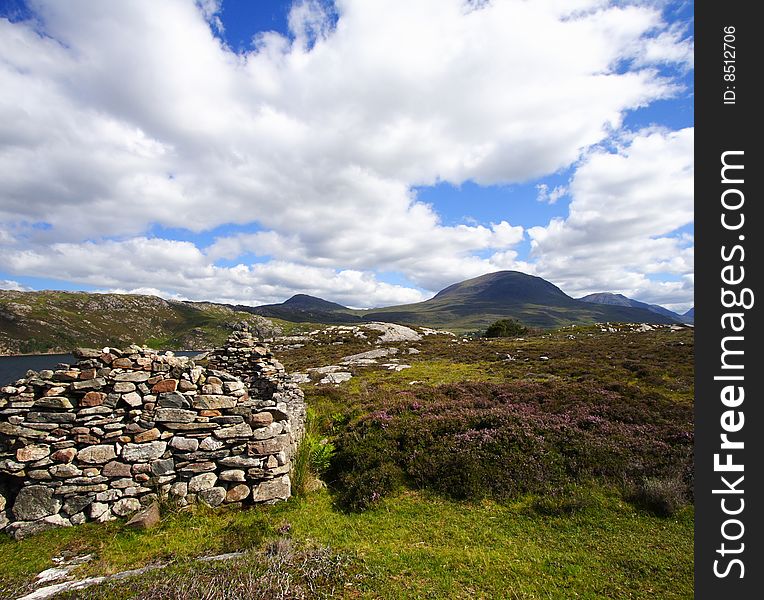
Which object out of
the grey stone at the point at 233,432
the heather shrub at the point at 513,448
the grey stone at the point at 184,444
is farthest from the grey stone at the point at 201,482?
the heather shrub at the point at 513,448

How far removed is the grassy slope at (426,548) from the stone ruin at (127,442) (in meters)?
0.52

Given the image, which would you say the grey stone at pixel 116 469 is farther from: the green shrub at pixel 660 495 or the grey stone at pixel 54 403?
the green shrub at pixel 660 495

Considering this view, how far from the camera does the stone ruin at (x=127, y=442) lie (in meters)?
7.44

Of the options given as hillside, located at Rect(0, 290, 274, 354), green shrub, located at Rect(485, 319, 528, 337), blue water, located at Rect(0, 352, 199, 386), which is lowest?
blue water, located at Rect(0, 352, 199, 386)

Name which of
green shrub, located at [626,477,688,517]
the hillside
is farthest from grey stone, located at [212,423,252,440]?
the hillside

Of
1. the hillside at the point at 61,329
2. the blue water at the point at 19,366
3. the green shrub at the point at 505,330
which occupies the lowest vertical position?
the blue water at the point at 19,366

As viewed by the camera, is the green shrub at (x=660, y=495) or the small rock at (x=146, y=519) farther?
the green shrub at (x=660, y=495)

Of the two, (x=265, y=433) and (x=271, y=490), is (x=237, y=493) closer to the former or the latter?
(x=271, y=490)

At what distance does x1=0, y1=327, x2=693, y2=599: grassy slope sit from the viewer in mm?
5594

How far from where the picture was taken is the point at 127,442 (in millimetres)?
8070

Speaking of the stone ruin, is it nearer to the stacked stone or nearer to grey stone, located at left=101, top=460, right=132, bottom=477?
grey stone, located at left=101, top=460, right=132, bottom=477

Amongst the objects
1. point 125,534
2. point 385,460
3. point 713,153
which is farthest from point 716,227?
point 125,534

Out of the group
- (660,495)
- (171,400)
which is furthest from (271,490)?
(660,495)

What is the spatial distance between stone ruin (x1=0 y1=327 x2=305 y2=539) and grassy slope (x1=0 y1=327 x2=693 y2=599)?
52 cm
